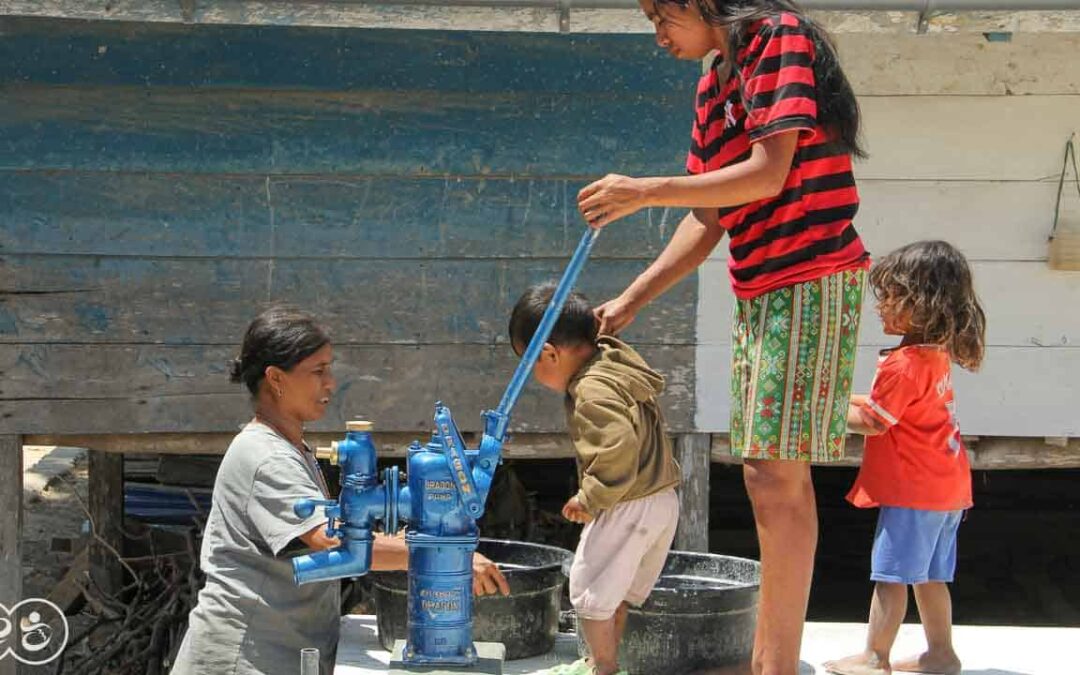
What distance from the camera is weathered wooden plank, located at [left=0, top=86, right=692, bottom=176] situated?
5566 millimetres

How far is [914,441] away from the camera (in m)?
3.89

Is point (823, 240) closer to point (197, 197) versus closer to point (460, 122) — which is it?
point (460, 122)

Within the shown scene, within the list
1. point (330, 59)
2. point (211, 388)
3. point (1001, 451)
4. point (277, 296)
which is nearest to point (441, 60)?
point (330, 59)

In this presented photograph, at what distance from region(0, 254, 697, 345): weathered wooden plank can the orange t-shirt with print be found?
1825 millimetres

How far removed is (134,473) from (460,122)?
4102mm

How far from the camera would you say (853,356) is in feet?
10.5

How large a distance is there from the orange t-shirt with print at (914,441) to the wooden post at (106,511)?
401 cm

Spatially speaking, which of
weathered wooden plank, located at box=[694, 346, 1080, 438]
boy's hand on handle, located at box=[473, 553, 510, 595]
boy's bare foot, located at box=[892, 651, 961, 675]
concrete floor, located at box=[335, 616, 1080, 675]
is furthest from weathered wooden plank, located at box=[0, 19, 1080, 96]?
boy's hand on handle, located at box=[473, 553, 510, 595]

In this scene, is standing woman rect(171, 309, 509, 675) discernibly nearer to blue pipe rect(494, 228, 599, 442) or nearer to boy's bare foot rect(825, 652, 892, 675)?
blue pipe rect(494, 228, 599, 442)

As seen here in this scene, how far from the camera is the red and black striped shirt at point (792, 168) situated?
3.01 metres

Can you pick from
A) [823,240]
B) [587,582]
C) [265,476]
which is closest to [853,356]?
[823,240]

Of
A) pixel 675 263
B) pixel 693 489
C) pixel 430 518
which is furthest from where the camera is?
pixel 693 489

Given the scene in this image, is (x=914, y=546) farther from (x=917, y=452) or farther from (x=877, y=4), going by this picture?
(x=877, y=4)

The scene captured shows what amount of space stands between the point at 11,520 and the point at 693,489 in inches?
106
